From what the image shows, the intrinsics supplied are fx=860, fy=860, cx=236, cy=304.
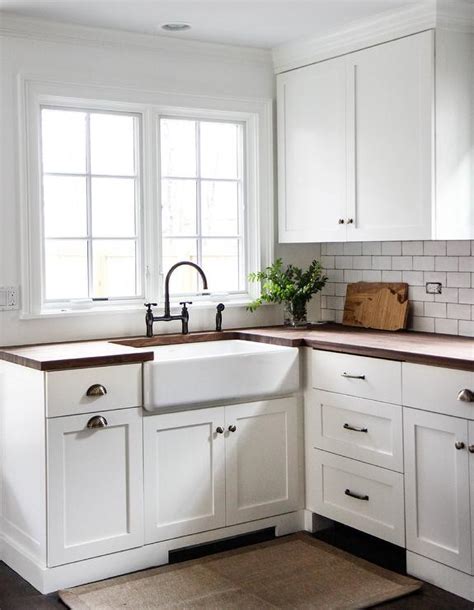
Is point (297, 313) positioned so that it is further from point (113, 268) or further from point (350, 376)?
point (113, 268)

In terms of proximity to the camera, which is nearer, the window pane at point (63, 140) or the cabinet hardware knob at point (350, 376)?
the cabinet hardware knob at point (350, 376)

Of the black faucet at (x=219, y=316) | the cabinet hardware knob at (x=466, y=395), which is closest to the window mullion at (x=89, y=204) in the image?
the black faucet at (x=219, y=316)

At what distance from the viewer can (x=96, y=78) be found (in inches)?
162

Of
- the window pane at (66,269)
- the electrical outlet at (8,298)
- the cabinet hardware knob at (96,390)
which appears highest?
the window pane at (66,269)

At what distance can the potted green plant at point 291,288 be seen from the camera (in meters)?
4.50

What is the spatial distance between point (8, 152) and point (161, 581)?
6.57 feet

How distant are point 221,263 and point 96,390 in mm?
1400

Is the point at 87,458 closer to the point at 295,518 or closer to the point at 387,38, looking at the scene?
the point at 295,518

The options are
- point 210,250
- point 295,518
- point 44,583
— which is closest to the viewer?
point 44,583

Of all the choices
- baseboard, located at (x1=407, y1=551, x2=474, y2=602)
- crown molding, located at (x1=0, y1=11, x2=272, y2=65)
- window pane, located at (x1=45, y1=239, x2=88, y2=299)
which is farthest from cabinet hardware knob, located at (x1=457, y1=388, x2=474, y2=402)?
crown molding, located at (x1=0, y1=11, x2=272, y2=65)

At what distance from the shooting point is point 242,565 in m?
3.66

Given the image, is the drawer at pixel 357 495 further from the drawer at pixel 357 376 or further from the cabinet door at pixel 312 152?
the cabinet door at pixel 312 152

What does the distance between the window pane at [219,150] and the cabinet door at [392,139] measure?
75 cm

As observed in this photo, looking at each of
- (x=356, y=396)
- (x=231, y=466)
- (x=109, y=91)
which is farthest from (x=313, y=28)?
(x=231, y=466)
